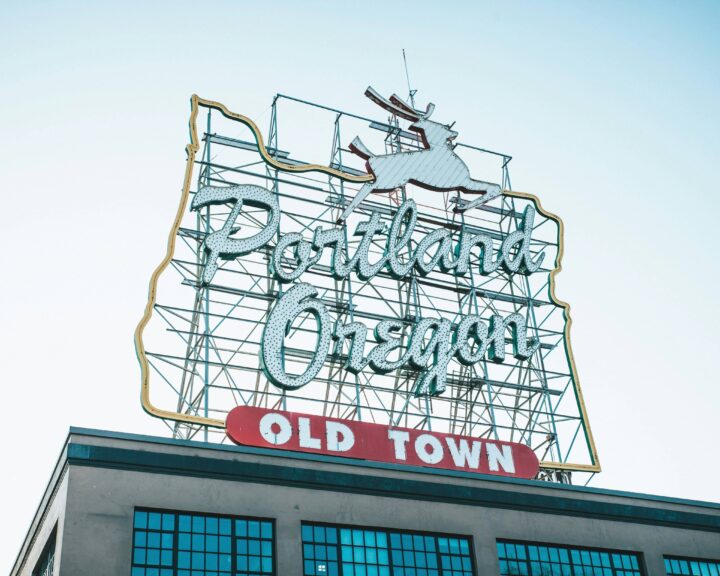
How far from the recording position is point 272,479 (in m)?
27.0

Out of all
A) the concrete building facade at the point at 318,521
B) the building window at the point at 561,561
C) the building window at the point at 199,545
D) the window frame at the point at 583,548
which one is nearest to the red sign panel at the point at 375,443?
the concrete building facade at the point at 318,521

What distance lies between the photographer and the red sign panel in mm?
28578

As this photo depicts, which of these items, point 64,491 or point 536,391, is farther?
point 536,391

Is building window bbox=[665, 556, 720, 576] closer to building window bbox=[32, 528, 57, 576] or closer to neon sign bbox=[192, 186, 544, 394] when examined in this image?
neon sign bbox=[192, 186, 544, 394]

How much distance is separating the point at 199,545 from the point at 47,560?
4.63 metres

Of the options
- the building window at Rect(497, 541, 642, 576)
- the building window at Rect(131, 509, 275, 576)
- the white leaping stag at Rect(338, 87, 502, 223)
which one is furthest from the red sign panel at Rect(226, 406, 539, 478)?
the white leaping stag at Rect(338, 87, 502, 223)

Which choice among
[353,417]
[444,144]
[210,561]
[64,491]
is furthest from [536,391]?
[64,491]

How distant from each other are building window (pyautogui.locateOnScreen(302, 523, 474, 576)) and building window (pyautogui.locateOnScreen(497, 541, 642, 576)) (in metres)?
1.31

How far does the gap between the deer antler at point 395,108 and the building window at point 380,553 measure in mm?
18659

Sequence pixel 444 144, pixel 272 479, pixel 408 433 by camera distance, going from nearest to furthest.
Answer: pixel 272 479 < pixel 408 433 < pixel 444 144

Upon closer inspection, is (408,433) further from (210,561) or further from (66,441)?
(66,441)

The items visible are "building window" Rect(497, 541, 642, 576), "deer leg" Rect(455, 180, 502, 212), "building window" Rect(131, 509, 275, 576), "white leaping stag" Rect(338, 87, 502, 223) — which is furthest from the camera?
"deer leg" Rect(455, 180, 502, 212)

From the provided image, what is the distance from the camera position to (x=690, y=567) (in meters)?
32.0

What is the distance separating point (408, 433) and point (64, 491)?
10.3m
